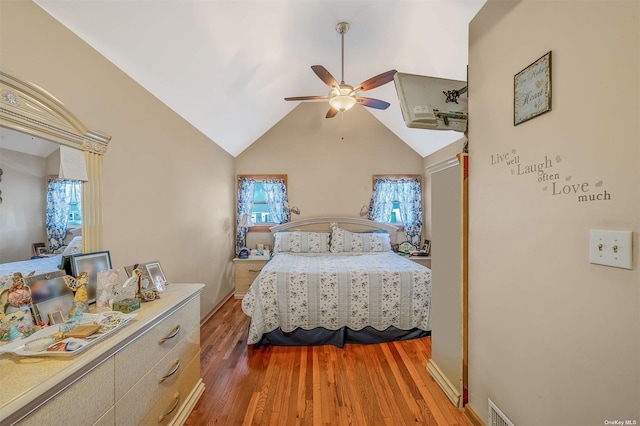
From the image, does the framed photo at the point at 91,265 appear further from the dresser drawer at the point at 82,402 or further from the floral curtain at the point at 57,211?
the dresser drawer at the point at 82,402

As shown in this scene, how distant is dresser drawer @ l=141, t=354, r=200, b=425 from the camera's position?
1321 mm

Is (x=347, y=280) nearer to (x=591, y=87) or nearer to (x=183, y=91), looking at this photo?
(x=591, y=87)

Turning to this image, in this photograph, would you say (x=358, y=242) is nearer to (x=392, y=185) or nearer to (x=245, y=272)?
(x=392, y=185)

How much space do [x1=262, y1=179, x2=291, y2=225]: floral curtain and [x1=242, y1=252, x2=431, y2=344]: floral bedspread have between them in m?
1.88

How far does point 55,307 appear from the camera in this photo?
1.16 m

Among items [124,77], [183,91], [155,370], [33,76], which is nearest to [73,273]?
[155,370]

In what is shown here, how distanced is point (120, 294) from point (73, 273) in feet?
0.77

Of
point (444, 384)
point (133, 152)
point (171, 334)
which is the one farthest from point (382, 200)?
point (171, 334)

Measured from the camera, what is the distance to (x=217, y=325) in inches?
116

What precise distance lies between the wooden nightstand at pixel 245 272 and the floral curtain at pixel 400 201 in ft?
6.70

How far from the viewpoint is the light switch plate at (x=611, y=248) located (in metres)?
0.76

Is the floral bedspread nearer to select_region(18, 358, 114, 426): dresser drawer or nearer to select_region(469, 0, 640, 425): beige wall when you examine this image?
select_region(469, 0, 640, 425): beige wall

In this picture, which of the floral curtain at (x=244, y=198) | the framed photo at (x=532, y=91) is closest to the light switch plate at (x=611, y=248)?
the framed photo at (x=532, y=91)

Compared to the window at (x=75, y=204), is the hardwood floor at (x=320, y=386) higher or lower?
lower
